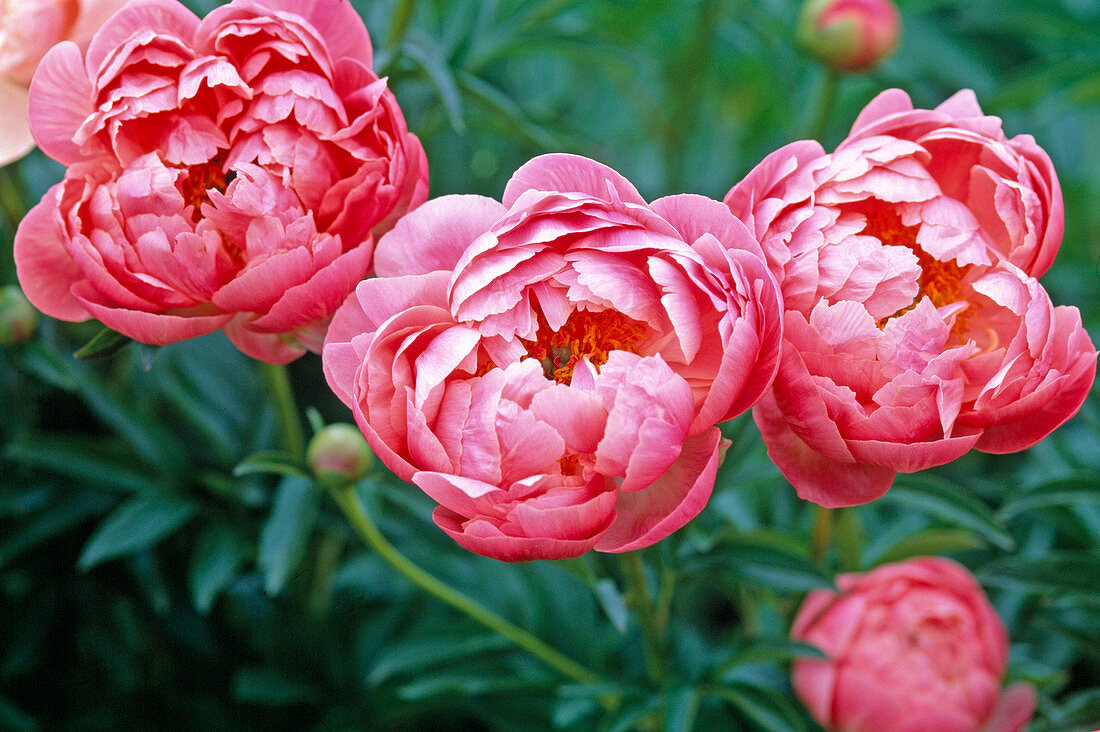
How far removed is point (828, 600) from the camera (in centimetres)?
90

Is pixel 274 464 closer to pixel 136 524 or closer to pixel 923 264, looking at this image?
pixel 136 524

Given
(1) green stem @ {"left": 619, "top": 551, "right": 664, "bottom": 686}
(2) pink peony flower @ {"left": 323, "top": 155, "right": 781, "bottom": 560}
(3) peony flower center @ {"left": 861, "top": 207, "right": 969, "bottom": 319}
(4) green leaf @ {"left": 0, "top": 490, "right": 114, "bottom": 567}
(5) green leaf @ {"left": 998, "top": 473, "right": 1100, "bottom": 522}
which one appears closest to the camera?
(2) pink peony flower @ {"left": 323, "top": 155, "right": 781, "bottom": 560}

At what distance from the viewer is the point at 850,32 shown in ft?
3.33

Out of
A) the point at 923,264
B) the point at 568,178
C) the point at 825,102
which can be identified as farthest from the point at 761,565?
the point at 825,102

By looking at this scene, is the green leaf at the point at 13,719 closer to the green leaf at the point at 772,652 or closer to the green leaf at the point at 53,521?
the green leaf at the point at 53,521

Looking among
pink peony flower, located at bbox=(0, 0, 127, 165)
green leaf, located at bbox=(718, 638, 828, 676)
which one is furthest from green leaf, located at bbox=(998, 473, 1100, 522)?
pink peony flower, located at bbox=(0, 0, 127, 165)

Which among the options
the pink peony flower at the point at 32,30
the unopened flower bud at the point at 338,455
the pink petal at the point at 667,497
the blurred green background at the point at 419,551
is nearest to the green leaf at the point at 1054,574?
the blurred green background at the point at 419,551

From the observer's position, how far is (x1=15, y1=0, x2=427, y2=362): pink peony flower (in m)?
0.58

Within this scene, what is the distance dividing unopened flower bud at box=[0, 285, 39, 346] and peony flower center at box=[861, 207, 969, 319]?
0.71m

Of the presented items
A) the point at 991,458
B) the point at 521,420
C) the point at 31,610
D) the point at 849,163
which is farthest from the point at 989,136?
the point at 31,610

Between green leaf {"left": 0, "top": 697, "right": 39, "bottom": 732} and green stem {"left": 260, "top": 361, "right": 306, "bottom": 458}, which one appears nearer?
green stem {"left": 260, "top": 361, "right": 306, "bottom": 458}

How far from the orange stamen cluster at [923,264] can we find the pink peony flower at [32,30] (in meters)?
0.54

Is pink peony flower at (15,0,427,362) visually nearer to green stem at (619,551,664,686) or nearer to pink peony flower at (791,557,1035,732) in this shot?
green stem at (619,551,664,686)

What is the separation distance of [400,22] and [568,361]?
48 centimetres
